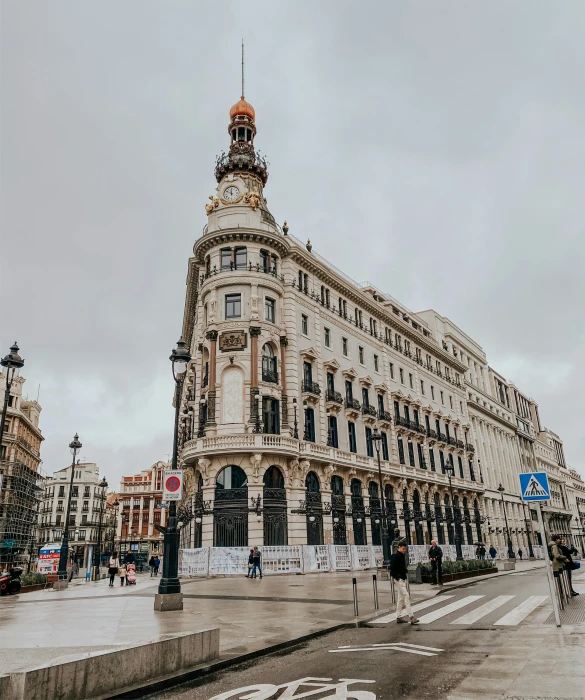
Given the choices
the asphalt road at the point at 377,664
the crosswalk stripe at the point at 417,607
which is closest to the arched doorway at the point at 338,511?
the crosswalk stripe at the point at 417,607

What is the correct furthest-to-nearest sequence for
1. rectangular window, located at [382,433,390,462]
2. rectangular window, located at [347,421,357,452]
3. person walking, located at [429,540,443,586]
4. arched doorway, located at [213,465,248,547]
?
rectangular window, located at [382,433,390,462] → rectangular window, located at [347,421,357,452] → arched doorway, located at [213,465,248,547] → person walking, located at [429,540,443,586]

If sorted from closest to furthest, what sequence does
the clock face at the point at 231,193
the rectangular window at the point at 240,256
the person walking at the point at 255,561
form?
the person walking at the point at 255,561
the rectangular window at the point at 240,256
the clock face at the point at 231,193

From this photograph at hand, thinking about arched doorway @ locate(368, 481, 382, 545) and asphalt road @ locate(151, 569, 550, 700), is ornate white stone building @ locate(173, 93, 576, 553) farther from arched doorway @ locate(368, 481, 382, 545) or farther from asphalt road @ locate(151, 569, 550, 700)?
asphalt road @ locate(151, 569, 550, 700)

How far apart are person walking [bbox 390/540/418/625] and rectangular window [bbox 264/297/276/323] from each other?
2578 centimetres

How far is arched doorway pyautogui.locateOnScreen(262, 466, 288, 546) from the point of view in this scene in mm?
32156

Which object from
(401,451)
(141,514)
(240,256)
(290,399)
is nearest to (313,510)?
(290,399)

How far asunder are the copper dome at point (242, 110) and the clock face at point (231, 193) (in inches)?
385

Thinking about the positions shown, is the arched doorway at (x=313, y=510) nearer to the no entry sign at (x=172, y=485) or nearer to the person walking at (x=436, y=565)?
the person walking at (x=436, y=565)

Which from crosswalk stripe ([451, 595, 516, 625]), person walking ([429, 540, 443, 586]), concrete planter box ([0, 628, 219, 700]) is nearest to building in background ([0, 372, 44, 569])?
person walking ([429, 540, 443, 586])

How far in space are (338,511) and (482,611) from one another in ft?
81.6

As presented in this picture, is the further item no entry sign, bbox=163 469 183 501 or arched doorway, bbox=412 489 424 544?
arched doorway, bbox=412 489 424 544

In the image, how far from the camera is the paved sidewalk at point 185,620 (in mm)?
8086

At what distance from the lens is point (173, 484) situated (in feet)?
46.3

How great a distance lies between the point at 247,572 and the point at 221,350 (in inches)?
536
